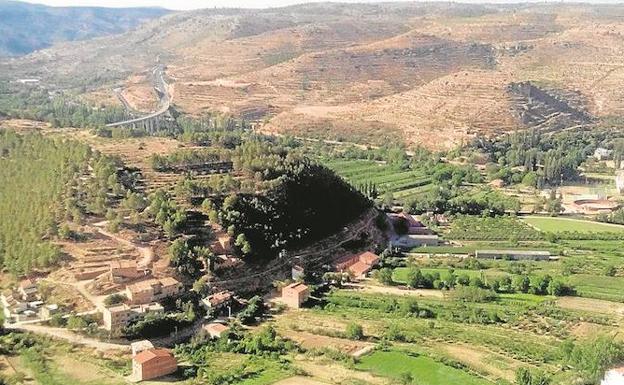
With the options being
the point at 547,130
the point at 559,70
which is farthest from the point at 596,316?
the point at 559,70

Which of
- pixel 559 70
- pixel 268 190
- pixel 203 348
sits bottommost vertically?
pixel 203 348

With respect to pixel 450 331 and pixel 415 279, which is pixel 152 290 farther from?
pixel 450 331

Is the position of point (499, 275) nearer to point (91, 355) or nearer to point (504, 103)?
point (91, 355)

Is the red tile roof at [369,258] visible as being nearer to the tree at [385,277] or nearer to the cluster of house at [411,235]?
the tree at [385,277]

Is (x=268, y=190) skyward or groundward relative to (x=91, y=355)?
skyward

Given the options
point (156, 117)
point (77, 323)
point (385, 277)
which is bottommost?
point (77, 323)

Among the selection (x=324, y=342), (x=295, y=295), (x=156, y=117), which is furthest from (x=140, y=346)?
(x=156, y=117)

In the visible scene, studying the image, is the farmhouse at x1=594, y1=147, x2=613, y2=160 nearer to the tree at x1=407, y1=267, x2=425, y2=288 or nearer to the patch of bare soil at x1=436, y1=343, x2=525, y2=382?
the tree at x1=407, y1=267, x2=425, y2=288
